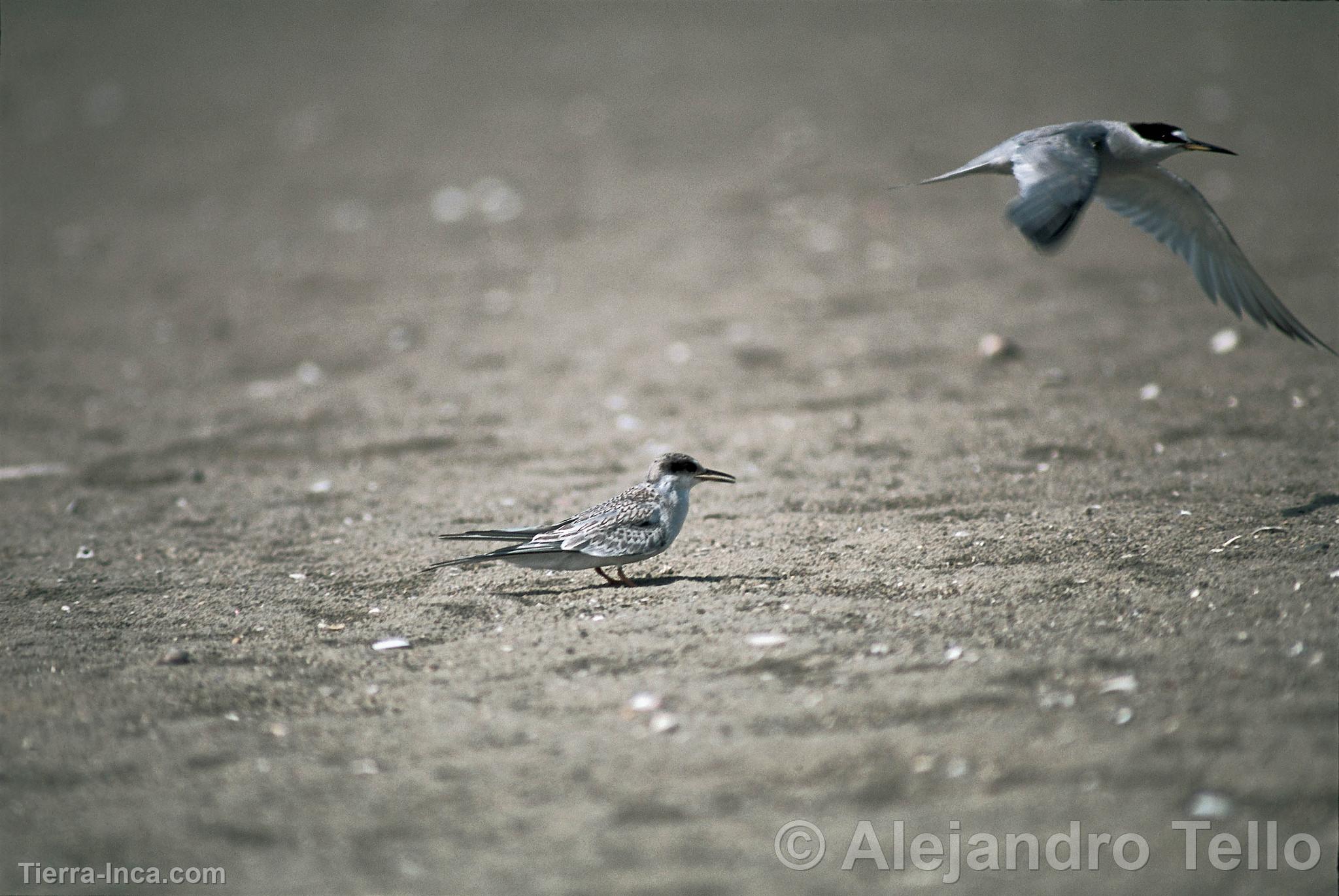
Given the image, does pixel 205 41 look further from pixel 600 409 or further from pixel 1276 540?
pixel 1276 540

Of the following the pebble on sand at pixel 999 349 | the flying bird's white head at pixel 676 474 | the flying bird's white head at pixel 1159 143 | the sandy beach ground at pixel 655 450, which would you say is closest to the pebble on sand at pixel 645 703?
the sandy beach ground at pixel 655 450

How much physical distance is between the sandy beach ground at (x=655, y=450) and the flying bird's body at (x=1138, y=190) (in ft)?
2.76

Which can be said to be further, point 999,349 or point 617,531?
point 999,349

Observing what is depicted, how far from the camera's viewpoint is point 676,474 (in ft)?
15.8

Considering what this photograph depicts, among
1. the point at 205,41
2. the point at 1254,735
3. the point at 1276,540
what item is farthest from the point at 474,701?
the point at 205,41

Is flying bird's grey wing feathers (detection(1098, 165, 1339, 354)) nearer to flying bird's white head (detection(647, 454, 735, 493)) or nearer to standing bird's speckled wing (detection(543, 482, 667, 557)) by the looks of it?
flying bird's white head (detection(647, 454, 735, 493))

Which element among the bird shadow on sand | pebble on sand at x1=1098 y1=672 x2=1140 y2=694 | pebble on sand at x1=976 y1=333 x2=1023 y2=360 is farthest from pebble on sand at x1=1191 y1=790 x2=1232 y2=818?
Answer: pebble on sand at x1=976 y1=333 x2=1023 y2=360

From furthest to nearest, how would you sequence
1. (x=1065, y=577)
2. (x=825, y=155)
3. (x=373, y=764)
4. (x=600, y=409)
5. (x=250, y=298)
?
1. (x=825, y=155)
2. (x=250, y=298)
3. (x=600, y=409)
4. (x=1065, y=577)
5. (x=373, y=764)

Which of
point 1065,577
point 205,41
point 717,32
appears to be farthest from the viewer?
point 205,41

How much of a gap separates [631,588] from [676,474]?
21.2 inches

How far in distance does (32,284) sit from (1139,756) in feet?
34.5

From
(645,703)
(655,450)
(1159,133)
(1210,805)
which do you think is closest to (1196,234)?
(1159,133)

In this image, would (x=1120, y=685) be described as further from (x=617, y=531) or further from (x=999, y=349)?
(x=999, y=349)

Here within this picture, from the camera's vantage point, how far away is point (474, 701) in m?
3.66
